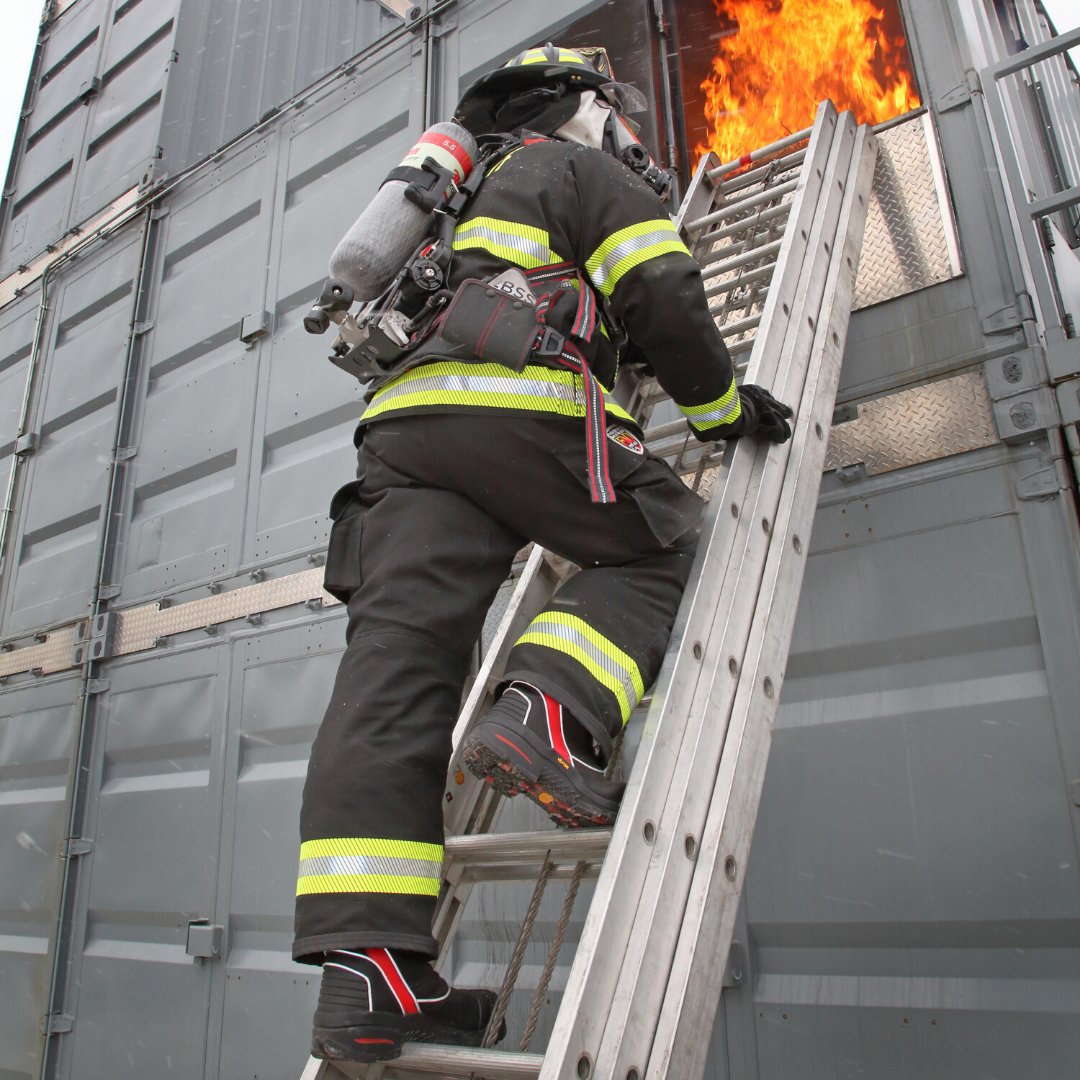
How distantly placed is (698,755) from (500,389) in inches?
25.6

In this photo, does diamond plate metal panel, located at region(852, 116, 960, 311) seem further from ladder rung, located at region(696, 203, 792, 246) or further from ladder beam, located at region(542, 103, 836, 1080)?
ladder beam, located at region(542, 103, 836, 1080)

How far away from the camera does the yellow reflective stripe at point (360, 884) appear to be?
50.7 inches

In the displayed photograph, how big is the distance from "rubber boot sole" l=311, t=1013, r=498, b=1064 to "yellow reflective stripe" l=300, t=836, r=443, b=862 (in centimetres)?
20

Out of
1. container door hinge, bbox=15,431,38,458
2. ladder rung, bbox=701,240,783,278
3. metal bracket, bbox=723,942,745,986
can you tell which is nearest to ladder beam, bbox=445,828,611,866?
metal bracket, bbox=723,942,745,986

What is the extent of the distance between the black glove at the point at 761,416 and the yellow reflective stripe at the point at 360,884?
96cm

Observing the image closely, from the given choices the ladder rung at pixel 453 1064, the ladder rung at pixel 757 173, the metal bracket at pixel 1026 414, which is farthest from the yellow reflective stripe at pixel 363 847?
the ladder rung at pixel 757 173

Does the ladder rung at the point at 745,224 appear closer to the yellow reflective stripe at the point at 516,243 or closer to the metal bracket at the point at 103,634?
the yellow reflective stripe at the point at 516,243

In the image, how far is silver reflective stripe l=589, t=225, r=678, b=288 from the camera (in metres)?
1.60

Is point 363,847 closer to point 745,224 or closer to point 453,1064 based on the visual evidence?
point 453,1064

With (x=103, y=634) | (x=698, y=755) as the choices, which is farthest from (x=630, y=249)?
(x=103, y=634)

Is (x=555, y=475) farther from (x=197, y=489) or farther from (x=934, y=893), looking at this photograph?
(x=197, y=489)

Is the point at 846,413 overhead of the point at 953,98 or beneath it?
beneath

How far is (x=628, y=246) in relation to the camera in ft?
5.25

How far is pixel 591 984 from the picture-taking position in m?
1.13
